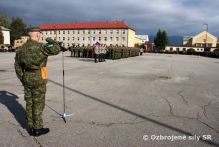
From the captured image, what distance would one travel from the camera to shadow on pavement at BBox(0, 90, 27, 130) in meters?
5.98

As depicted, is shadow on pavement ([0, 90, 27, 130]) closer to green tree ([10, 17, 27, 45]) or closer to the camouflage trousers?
the camouflage trousers

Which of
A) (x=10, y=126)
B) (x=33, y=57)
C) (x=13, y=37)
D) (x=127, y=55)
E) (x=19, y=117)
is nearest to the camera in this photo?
(x=33, y=57)

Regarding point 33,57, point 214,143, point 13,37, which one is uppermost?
point 13,37

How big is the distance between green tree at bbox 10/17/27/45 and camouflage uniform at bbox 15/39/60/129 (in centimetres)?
11122

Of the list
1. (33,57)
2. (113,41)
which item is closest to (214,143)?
(33,57)

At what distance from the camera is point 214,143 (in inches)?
187

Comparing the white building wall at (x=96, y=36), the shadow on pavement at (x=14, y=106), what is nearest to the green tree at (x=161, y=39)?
the white building wall at (x=96, y=36)

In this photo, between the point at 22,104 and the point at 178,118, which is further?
the point at 22,104

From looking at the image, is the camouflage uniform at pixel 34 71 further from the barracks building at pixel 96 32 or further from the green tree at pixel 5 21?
the green tree at pixel 5 21

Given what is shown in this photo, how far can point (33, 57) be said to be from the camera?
15.4 feet

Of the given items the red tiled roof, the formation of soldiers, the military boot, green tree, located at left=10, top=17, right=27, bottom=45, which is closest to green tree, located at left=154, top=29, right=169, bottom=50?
the red tiled roof

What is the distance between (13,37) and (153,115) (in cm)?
11150

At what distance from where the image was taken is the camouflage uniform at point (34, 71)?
4.71 meters

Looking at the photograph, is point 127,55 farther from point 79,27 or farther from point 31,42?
point 79,27
